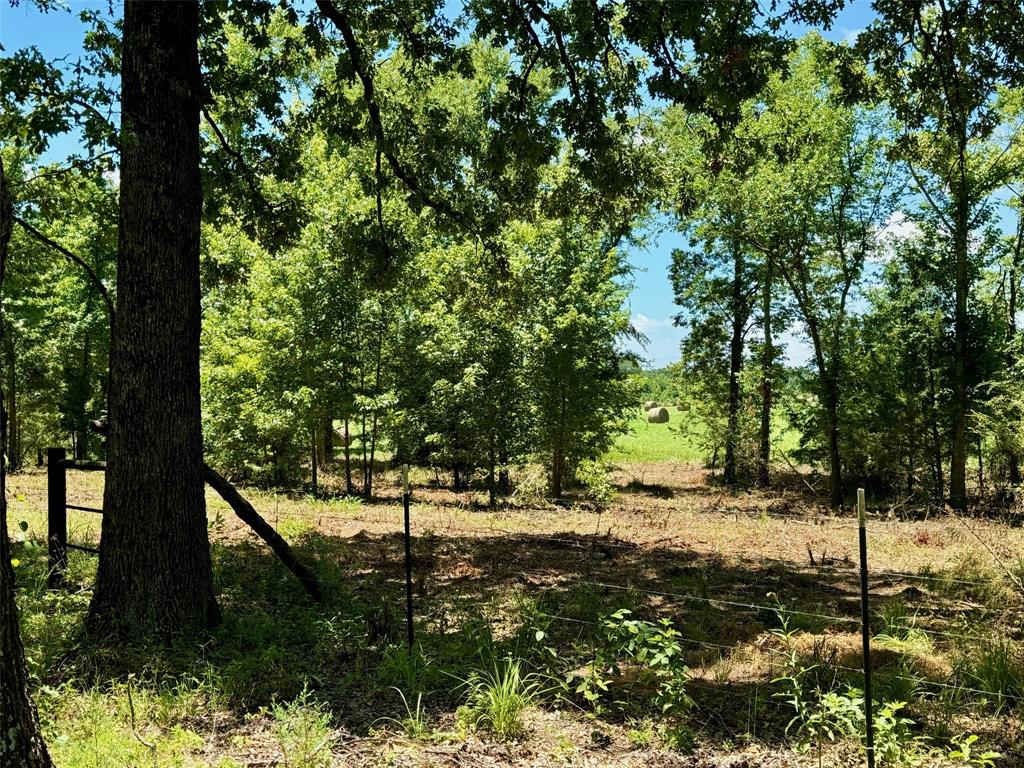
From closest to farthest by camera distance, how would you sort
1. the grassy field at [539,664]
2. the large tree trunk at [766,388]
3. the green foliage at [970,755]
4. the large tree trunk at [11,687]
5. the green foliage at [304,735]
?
1. the large tree trunk at [11,687]
2. the green foliage at [970,755]
3. the green foliage at [304,735]
4. the grassy field at [539,664]
5. the large tree trunk at [766,388]

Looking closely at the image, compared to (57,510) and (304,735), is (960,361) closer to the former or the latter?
(304,735)

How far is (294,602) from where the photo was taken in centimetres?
623

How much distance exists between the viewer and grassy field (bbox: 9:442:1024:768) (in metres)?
3.72

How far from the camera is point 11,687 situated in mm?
2762

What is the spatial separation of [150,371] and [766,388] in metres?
19.4

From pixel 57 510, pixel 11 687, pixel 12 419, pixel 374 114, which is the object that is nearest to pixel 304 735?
pixel 11 687

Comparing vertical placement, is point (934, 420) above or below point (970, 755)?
above

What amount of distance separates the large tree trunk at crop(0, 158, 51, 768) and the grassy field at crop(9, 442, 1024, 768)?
1.97ft

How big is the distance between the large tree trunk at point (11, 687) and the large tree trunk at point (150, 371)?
7.74 feet

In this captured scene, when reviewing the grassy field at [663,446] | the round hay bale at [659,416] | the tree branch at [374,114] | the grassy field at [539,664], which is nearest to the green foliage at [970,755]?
the grassy field at [539,664]

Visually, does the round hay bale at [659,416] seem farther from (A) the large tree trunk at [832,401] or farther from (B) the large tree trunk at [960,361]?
(B) the large tree trunk at [960,361]

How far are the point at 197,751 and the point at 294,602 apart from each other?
8.48 feet

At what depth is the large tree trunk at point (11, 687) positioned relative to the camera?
272 cm

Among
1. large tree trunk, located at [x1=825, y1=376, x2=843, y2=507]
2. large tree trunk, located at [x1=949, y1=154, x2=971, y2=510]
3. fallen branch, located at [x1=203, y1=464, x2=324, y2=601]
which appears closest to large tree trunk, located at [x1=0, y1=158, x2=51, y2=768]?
fallen branch, located at [x1=203, y1=464, x2=324, y2=601]
